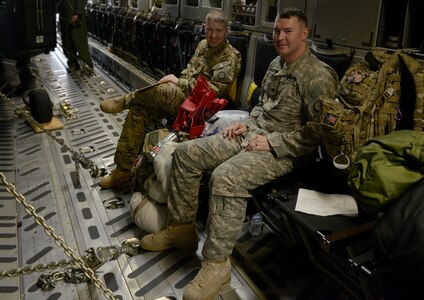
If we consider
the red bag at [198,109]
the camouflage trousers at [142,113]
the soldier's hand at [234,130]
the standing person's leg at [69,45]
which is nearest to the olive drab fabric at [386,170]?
the soldier's hand at [234,130]

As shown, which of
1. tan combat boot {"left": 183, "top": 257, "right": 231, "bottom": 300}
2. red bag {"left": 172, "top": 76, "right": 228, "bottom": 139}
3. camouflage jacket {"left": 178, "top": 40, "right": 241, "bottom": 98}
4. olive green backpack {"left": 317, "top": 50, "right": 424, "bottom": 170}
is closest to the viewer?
olive green backpack {"left": 317, "top": 50, "right": 424, "bottom": 170}

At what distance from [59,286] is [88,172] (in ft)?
5.24

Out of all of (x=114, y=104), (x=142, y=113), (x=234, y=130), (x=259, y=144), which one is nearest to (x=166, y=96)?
(x=142, y=113)

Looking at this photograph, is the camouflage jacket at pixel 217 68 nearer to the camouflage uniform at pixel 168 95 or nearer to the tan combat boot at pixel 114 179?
the camouflage uniform at pixel 168 95

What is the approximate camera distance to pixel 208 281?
2145mm

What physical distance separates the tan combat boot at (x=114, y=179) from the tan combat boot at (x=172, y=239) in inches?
38.1

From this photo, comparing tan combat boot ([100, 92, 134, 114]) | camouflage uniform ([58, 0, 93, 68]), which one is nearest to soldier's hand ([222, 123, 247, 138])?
tan combat boot ([100, 92, 134, 114])

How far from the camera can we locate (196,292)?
6.91ft

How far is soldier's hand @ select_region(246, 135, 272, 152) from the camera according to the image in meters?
2.33

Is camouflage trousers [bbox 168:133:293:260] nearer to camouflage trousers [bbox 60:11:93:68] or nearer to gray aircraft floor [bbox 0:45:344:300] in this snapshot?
gray aircraft floor [bbox 0:45:344:300]

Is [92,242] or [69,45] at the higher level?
[69,45]

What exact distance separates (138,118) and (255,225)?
1.33 metres

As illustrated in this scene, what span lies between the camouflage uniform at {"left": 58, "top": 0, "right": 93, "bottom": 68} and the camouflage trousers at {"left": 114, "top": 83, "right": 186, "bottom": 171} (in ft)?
16.3

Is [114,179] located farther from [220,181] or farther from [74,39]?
[74,39]
